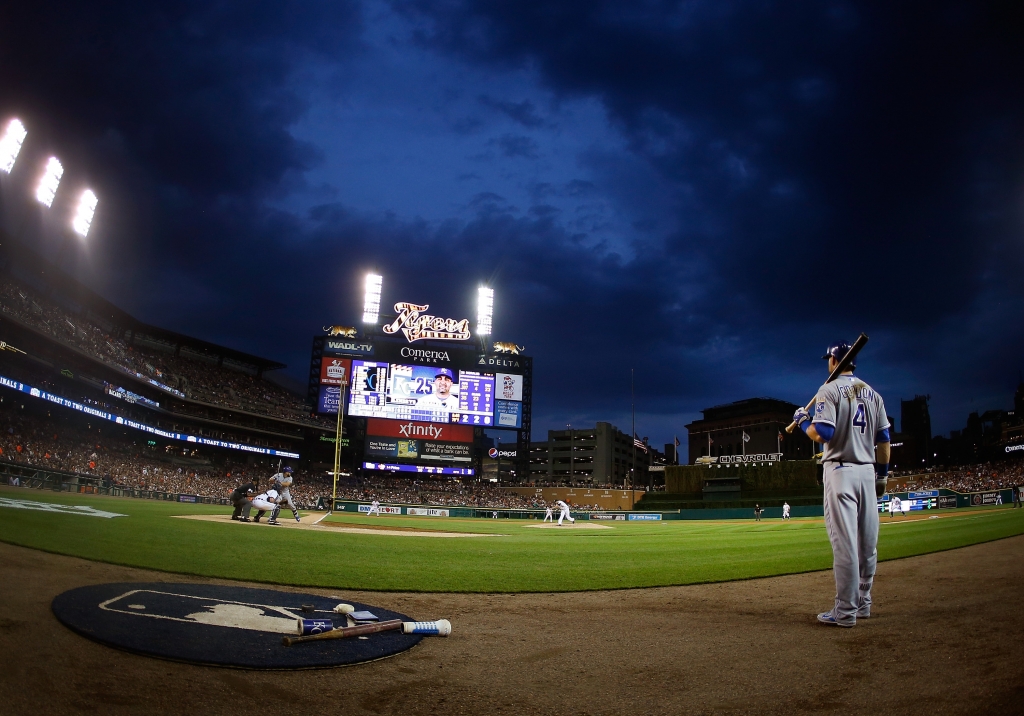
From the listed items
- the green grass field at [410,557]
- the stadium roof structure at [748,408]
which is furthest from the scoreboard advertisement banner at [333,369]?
the stadium roof structure at [748,408]

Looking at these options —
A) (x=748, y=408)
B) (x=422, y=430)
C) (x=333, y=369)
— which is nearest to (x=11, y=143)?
(x=333, y=369)

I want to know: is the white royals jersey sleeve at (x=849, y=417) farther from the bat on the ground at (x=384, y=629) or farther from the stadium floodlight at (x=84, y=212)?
the stadium floodlight at (x=84, y=212)

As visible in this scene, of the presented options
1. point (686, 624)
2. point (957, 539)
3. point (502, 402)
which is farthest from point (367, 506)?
point (686, 624)

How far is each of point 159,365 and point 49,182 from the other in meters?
22.6

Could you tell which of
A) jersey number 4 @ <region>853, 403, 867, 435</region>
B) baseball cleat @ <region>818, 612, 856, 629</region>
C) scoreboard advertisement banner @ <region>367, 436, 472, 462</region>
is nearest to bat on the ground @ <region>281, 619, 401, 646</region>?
baseball cleat @ <region>818, 612, 856, 629</region>

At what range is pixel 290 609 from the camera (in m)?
5.21

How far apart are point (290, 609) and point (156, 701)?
229 cm

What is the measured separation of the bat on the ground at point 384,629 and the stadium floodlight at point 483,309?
190ft

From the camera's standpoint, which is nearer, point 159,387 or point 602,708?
point 602,708

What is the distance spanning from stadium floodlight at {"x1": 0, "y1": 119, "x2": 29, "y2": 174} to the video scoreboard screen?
101 feet

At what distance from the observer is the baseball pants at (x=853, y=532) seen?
4898 millimetres

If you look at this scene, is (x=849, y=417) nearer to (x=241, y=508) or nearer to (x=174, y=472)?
(x=241, y=508)

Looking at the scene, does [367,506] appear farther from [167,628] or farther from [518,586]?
[167,628]

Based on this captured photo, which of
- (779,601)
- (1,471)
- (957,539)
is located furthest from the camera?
(1,471)
